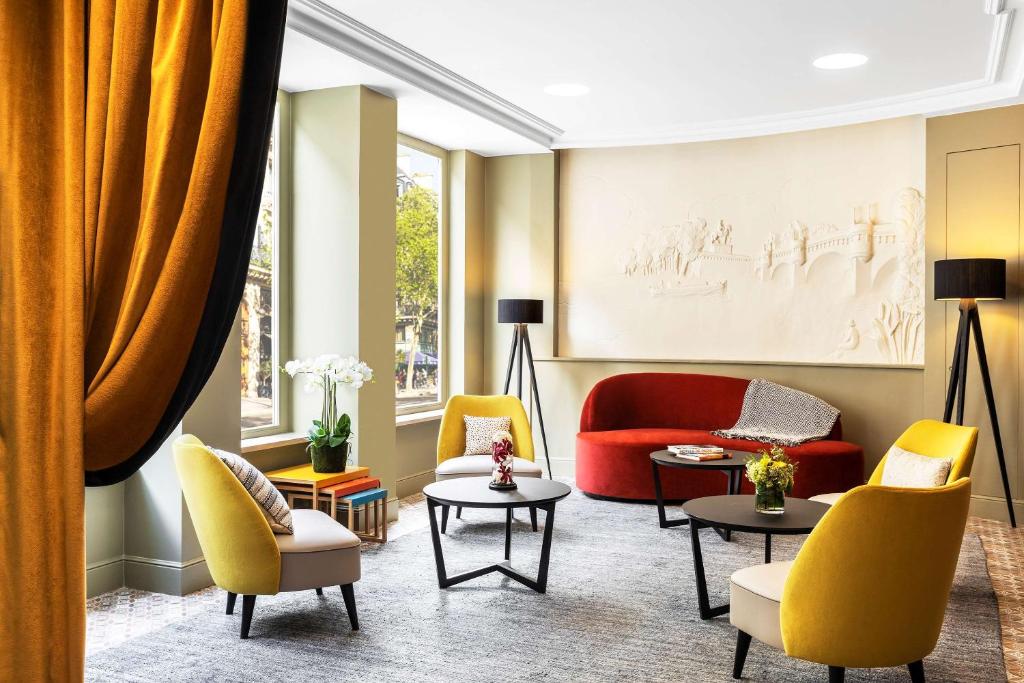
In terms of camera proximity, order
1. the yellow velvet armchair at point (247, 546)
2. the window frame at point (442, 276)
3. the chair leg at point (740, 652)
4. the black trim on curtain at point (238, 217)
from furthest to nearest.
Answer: the window frame at point (442, 276), the yellow velvet armchair at point (247, 546), the chair leg at point (740, 652), the black trim on curtain at point (238, 217)

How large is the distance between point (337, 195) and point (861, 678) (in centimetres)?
394

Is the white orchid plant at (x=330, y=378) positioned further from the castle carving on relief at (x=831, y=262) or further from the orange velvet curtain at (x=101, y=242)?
the castle carving on relief at (x=831, y=262)

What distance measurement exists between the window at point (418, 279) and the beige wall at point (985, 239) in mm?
3852

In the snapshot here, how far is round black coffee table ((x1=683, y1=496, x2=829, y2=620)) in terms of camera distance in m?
3.33

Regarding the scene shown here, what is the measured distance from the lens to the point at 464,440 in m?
5.79

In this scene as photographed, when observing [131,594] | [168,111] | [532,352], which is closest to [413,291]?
[532,352]

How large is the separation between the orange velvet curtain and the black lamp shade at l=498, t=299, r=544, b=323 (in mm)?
5133

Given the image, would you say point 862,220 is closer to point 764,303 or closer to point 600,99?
point 764,303

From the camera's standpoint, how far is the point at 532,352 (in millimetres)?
7488

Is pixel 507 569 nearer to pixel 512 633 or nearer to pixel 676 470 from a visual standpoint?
pixel 512 633

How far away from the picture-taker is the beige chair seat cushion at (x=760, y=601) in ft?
9.18

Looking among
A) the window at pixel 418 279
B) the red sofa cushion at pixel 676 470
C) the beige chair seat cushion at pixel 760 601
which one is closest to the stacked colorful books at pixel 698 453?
the red sofa cushion at pixel 676 470

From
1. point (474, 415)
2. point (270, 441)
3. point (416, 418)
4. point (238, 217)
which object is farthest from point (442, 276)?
point (238, 217)

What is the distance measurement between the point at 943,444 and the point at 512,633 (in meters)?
2.30
